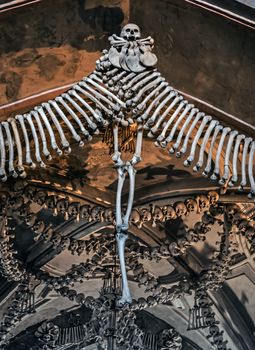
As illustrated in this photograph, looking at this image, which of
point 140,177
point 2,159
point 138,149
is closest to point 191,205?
point 140,177

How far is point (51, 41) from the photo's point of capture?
200 inches

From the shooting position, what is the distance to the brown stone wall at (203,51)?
4949mm

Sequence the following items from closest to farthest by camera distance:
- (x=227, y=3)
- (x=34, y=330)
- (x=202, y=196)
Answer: (x=227, y=3)
(x=202, y=196)
(x=34, y=330)

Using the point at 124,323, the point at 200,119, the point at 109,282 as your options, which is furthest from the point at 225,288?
the point at 200,119

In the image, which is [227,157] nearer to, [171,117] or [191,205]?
[171,117]

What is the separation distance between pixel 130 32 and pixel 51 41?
45 cm

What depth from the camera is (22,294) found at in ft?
23.8

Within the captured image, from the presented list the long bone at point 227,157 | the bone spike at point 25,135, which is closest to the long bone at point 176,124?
the long bone at point 227,157

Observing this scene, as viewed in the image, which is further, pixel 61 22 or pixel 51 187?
pixel 51 187

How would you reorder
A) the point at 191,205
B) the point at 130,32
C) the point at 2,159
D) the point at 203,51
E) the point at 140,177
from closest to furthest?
1. the point at 2,159
2. the point at 130,32
3. the point at 203,51
4. the point at 191,205
5. the point at 140,177

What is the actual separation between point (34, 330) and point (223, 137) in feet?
17.0

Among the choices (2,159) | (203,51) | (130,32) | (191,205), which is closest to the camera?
(2,159)

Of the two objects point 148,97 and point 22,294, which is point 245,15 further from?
point 22,294

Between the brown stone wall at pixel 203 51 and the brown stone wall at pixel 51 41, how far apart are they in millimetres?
192
